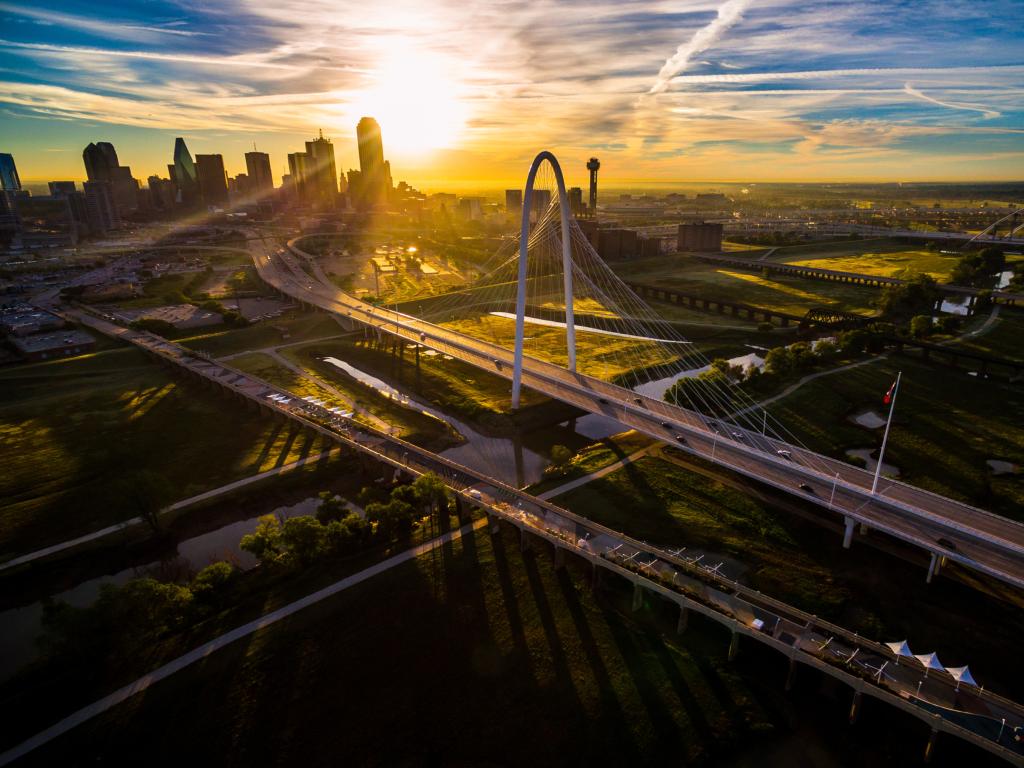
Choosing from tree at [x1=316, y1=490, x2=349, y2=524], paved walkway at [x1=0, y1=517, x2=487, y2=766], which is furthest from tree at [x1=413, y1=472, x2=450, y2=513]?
tree at [x1=316, y1=490, x2=349, y2=524]

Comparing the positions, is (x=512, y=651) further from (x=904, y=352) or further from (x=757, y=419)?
(x=904, y=352)

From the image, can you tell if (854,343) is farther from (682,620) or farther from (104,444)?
(104,444)

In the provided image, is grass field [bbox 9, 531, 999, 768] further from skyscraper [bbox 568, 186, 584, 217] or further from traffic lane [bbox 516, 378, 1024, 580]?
skyscraper [bbox 568, 186, 584, 217]

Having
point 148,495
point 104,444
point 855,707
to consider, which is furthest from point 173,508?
point 855,707

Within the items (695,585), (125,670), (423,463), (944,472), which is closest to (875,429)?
(944,472)

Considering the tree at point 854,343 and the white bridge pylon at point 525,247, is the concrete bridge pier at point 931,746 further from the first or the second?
the tree at point 854,343

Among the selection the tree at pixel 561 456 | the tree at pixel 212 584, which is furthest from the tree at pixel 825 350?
the tree at pixel 212 584
